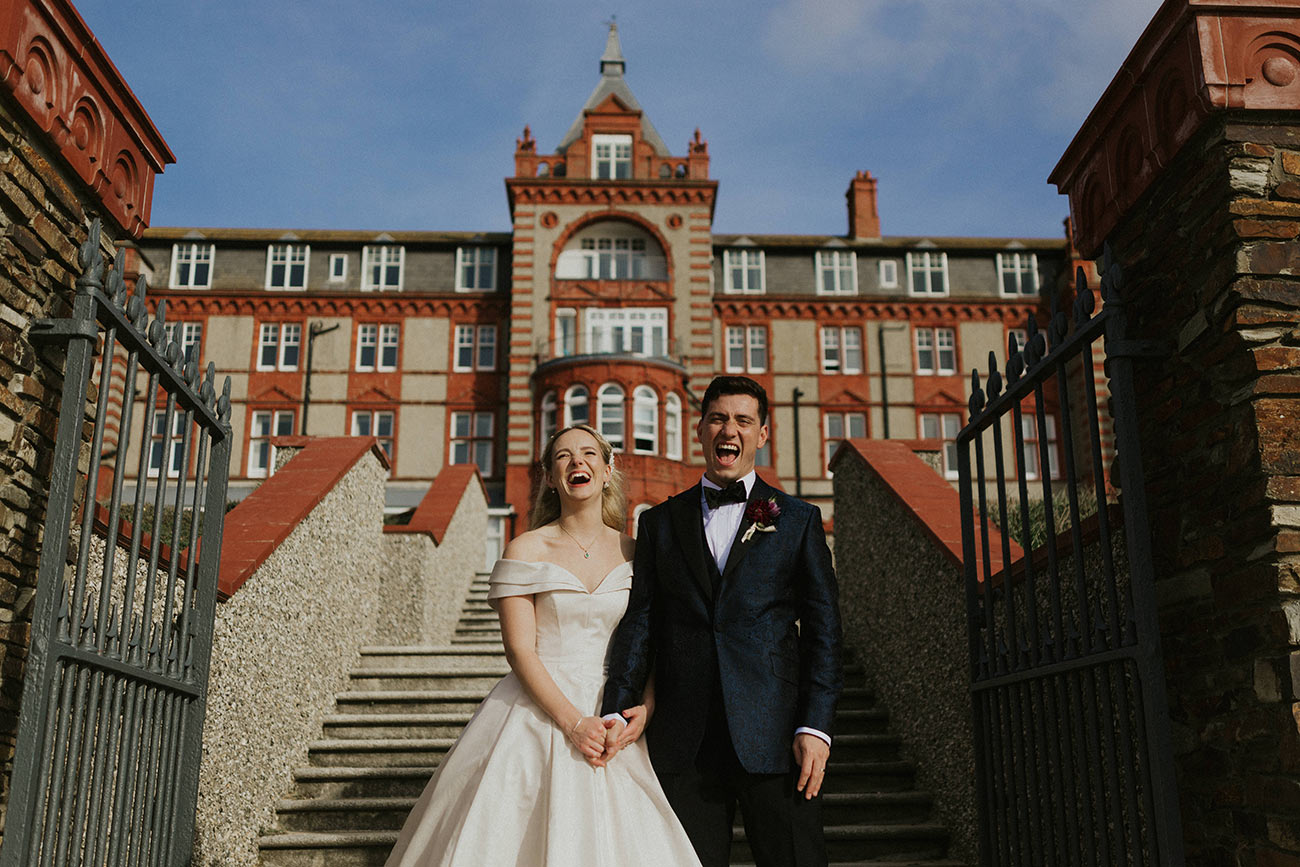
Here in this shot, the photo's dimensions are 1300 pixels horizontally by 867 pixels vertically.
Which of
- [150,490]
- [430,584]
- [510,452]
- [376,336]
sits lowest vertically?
[430,584]

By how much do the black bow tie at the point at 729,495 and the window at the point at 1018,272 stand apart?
33.1 metres

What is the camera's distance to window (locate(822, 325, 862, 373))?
3450cm

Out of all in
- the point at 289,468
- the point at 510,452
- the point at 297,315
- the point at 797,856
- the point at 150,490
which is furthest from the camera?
the point at 297,315

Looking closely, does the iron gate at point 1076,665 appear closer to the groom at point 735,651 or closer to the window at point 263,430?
the groom at point 735,651

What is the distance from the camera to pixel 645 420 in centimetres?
3064

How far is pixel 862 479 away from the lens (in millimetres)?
8641

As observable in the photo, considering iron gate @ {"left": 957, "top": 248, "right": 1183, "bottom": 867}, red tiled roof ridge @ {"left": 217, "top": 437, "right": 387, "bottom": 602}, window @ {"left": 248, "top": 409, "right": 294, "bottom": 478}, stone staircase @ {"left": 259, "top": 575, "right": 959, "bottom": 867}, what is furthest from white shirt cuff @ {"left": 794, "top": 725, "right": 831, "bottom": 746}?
window @ {"left": 248, "top": 409, "right": 294, "bottom": 478}

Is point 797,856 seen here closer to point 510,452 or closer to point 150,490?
point 150,490

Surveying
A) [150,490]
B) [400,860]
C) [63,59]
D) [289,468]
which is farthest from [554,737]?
[150,490]

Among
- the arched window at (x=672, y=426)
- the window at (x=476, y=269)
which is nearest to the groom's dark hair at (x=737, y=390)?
the arched window at (x=672, y=426)

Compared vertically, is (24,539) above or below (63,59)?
below

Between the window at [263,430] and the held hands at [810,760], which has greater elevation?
the window at [263,430]

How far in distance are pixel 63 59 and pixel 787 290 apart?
1261 inches

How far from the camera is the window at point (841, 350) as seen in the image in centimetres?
3450
